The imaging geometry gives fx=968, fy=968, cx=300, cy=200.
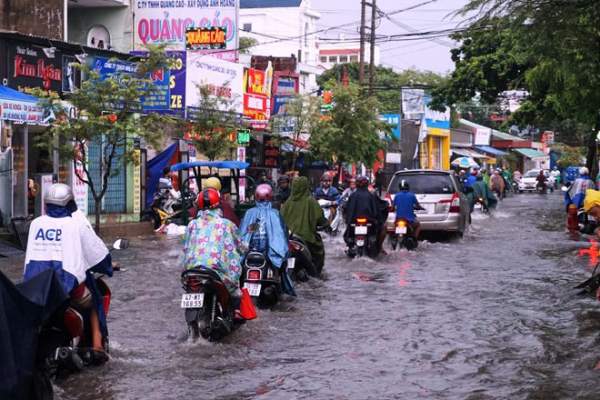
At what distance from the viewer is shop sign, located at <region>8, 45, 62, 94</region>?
22141 mm

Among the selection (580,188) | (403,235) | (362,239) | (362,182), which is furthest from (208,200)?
(580,188)

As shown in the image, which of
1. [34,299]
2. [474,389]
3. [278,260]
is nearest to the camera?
[34,299]

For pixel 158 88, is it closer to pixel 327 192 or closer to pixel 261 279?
pixel 327 192

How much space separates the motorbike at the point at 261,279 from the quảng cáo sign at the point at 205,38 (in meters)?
19.4

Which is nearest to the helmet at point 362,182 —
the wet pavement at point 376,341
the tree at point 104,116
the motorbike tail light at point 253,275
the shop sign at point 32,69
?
the wet pavement at point 376,341

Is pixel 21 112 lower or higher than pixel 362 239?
higher

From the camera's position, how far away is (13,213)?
21203 mm

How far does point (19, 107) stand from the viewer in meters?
19.9

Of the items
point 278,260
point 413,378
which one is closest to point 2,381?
point 413,378

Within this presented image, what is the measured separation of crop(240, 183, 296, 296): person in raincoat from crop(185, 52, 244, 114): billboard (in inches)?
723

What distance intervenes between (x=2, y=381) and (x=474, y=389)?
3.94 meters

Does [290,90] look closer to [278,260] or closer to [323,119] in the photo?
[323,119]

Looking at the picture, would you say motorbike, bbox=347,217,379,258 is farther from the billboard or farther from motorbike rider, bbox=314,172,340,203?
the billboard

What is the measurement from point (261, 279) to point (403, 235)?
861cm
